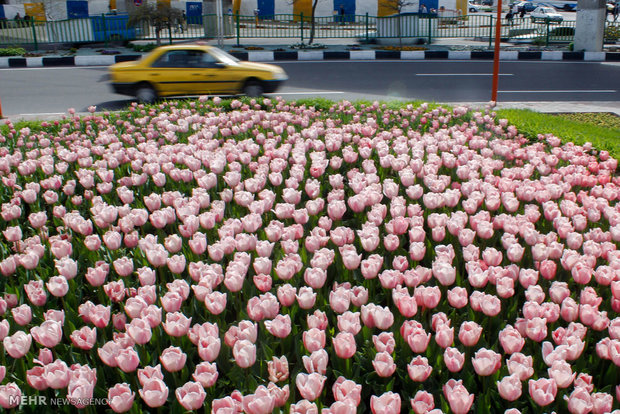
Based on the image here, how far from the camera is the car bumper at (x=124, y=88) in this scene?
9523mm

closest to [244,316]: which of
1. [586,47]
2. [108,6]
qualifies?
[586,47]

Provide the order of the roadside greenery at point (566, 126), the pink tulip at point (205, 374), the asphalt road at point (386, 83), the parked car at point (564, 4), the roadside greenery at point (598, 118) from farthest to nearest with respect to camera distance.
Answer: the parked car at point (564, 4), the asphalt road at point (386, 83), the roadside greenery at point (598, 118), the roadside greenery at point (566, 126), the pink tulip at point (205, 374)

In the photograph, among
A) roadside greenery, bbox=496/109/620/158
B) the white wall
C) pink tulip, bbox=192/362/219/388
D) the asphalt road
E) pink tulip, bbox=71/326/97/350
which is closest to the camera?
pink tulip, bbox=192/362/219/388

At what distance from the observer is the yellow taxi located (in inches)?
376

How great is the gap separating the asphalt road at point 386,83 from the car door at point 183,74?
2.17 feet

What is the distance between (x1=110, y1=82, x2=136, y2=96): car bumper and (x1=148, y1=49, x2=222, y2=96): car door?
309mm

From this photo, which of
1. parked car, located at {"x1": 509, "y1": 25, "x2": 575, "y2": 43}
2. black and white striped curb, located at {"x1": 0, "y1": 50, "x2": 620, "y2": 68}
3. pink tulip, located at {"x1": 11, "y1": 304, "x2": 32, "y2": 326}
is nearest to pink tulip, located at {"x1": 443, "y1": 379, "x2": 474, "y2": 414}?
pink tulip, located at {"x1": 11, "y1": 304, "x2": 32, "y2": 326}

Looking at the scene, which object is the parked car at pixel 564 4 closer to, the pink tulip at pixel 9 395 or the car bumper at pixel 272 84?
the car bumper at pixel 272 84

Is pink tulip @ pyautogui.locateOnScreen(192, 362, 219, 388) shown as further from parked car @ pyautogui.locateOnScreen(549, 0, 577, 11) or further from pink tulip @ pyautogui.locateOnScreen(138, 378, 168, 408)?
parked car @ pyautogui.locateOnScreen(549, 0, 577, 11)

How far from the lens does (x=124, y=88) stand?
955cm

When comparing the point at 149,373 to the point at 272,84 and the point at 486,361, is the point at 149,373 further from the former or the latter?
the point at 272,84

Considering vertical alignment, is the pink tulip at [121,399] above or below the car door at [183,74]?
below

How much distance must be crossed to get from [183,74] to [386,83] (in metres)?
4.23

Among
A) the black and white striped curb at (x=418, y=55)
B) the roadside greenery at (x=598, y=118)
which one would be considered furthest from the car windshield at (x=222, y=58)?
the black and white striped curb at (x=418, y=55)
